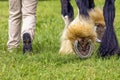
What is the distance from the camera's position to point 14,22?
7121 millimetres

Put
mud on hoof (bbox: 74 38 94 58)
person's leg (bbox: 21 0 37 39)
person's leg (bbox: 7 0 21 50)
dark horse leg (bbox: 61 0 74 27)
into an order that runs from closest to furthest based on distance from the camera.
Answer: mud on hoof (bbox: 74 38 94 58) → dark horse leg (bbox: 61 0 74 27) → person's leg (bbox: 21 0 37 39) → person's leg (bbox: 7 0 21 50)

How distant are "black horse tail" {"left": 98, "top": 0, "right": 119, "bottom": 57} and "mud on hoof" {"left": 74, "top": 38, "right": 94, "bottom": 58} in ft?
0.65

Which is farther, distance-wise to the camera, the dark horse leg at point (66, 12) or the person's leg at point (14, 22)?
the person's leg at point (14, 22)

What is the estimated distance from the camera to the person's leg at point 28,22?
6.68m

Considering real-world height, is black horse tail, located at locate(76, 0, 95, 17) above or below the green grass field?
above

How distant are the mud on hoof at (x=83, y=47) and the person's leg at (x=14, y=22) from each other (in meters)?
1.28

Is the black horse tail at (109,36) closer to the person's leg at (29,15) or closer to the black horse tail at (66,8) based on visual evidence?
the black horse tail at (66,8)

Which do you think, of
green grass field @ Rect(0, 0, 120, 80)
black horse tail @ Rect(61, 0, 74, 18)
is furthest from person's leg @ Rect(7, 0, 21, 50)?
A: black horse tail @ Rect(61, 0, 74, 18)

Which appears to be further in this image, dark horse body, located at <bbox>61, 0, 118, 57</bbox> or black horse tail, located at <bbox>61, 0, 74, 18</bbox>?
black horse tail, located at <bbox>61, 0, 74, 18</bbox>

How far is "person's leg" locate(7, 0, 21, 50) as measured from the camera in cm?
697

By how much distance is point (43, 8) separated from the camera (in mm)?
14062

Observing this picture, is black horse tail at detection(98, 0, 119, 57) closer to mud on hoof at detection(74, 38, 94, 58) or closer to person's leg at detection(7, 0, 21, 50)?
mud on hoof at detection(74, 38, 94, 58)

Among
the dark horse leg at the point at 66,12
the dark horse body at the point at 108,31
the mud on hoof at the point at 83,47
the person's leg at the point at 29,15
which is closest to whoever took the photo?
the mud on hoof at the point at 83,47

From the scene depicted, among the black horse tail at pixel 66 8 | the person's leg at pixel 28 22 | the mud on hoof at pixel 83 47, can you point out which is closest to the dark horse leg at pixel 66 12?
the black horse tail at pixel 66 8
